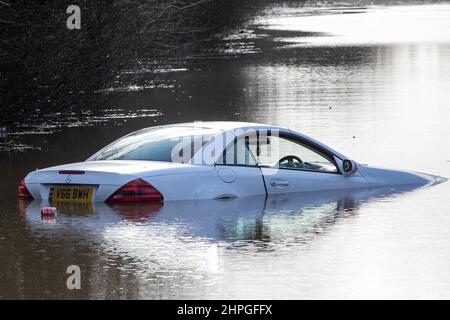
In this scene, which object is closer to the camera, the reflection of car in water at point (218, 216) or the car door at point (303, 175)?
the reflection of car in water at point (218, 216)

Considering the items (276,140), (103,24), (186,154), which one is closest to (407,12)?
(103,24)

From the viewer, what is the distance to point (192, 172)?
15922 mm

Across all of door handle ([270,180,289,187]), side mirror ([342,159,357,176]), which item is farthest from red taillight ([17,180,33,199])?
side mirror ([342,159,357,176])

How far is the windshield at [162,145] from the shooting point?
16281 mm

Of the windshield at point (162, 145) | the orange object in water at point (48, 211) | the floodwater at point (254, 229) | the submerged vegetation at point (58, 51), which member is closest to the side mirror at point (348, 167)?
the floodwater at point (254, 229)

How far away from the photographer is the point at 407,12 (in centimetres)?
11050

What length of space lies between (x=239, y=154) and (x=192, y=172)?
2.97 feet

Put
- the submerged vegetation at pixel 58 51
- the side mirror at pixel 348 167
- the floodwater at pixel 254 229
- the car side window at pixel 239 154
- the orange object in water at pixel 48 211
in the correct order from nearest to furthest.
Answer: the floodwater at pixel 254 229 < the orange object in water at pixel 48 211 < the car side window at pixel 239 154 < the side mirror at pixel 348 167 < the submerged vegetation at pixel 58 51

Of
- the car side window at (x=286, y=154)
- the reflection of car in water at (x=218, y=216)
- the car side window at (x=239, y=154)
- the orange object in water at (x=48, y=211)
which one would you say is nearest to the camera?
the reflection of car in water at (x=218, y=216)

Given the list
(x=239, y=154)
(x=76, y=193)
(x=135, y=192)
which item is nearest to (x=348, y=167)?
(x=239, y=154)

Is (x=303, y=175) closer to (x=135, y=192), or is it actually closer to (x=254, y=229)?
(x=135, y=192)

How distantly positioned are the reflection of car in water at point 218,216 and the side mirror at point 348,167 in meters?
0.57

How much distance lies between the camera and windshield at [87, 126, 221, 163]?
53.4 feet

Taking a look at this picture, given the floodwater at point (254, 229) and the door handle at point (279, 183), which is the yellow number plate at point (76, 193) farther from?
the door handle at point (279, 183)
